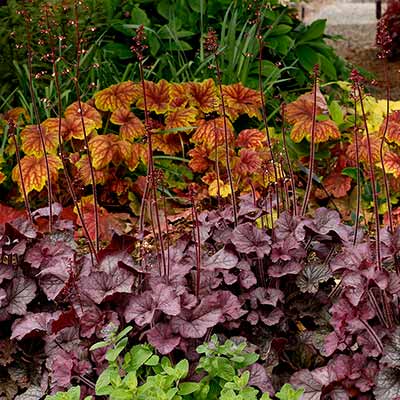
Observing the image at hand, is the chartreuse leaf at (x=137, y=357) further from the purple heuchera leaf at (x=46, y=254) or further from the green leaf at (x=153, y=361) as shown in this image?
the purple heuchera leaf at (x=46, y=254)

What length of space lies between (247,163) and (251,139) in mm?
201

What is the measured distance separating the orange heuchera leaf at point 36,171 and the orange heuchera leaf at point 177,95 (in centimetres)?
71

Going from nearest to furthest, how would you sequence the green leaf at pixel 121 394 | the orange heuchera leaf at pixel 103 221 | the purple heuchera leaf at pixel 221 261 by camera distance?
the green leaf at pixel 121 394, the purple heuchera leaf at pixel 221 261, the orange heuchera leaf at pixel 103 221

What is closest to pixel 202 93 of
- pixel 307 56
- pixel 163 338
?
pixel 307 56

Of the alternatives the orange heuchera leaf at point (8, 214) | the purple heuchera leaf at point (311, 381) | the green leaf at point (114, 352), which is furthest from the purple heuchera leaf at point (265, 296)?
the orange heuchera leaf at point (8, 214)

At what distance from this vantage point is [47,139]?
3.78 metres

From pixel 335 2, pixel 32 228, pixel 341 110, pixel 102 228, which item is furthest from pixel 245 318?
pixel 335 2

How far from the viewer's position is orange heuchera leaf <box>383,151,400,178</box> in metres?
3.67

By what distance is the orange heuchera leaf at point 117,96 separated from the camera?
13.6 feet

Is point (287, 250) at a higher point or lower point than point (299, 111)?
higher

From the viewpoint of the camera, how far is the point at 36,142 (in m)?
3.86

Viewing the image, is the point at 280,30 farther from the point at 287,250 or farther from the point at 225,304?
the point at 225,304

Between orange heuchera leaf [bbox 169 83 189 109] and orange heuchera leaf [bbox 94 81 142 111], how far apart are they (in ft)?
0.57

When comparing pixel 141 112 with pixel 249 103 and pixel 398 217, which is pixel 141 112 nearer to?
pixel 249 103
